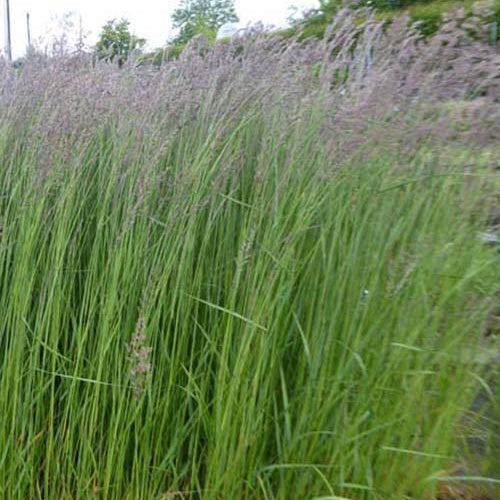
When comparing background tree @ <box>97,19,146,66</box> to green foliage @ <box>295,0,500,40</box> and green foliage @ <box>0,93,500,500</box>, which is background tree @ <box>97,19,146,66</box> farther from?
green foliage @ <box>0,93,500,500</box>

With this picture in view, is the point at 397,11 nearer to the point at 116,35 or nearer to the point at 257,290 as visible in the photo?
the point at 116,35

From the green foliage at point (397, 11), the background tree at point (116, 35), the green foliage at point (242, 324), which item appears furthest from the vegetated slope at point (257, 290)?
the background tree at point (116, 35)

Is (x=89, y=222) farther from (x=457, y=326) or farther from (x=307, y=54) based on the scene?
(x=457, y=326)

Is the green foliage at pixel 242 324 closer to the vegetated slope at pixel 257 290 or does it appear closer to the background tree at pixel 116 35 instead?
the vegetated slope at pixel 257 290

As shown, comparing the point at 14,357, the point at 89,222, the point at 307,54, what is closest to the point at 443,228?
the point at 307,54

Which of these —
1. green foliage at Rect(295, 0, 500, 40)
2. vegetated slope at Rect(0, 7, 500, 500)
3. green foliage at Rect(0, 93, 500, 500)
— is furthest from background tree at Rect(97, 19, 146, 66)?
green foliage at Rect(0, 93, 500, 500)

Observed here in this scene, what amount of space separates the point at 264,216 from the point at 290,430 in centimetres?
57

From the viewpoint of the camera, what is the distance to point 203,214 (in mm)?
2045

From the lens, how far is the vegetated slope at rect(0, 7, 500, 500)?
69.8 inches

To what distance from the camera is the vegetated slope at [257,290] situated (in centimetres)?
177

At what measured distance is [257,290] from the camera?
69.7 inches

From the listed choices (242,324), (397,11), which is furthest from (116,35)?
(242,324)

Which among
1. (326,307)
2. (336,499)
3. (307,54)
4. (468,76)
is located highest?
(307,54)

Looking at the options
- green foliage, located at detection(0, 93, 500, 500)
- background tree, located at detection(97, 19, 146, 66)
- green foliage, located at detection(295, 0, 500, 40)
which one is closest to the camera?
green foliage, located at detection(0, 93, 500, 500)
